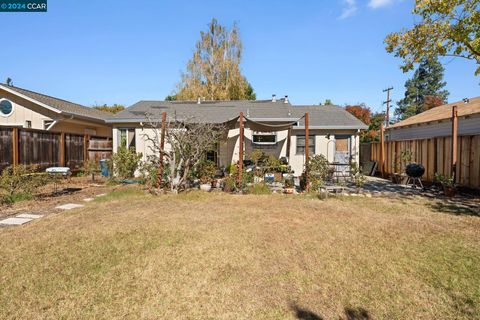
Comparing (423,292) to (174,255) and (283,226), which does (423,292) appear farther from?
(174,255)

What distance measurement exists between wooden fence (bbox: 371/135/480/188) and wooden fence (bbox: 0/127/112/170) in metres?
15.3

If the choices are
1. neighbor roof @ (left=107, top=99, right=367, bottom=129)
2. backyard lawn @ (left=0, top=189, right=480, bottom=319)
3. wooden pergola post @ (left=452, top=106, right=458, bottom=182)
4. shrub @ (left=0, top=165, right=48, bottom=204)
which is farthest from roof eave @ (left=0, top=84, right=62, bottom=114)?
wooden pergola post @ (left=452, top=106, right=458, bottom=182)

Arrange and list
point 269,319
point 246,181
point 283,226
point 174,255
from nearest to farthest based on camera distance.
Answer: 1. point 269,319
2. point 174,255
3. point 283,226
4. point 246,181

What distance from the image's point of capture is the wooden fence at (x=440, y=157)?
9289 millimetres

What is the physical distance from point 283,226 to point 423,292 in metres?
2.60

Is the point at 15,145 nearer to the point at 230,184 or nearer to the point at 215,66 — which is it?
the point at 230,184

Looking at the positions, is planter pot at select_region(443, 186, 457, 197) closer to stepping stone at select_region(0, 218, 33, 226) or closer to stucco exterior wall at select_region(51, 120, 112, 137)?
stepping stone at select_region(0, 218, 33, 226)

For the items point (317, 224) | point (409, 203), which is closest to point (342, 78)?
point (409, 203)

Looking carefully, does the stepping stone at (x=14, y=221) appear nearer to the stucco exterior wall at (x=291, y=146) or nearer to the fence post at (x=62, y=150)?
the fence post at (x=62, y=150)

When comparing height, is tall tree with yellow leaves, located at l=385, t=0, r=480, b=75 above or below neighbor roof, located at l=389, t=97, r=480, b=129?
above

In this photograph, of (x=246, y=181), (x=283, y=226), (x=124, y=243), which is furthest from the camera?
(x=246, y=181)

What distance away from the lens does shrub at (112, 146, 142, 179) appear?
11.6 m

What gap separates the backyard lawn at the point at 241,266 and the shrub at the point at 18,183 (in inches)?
90.3

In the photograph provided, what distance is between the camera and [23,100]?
13492 mm
